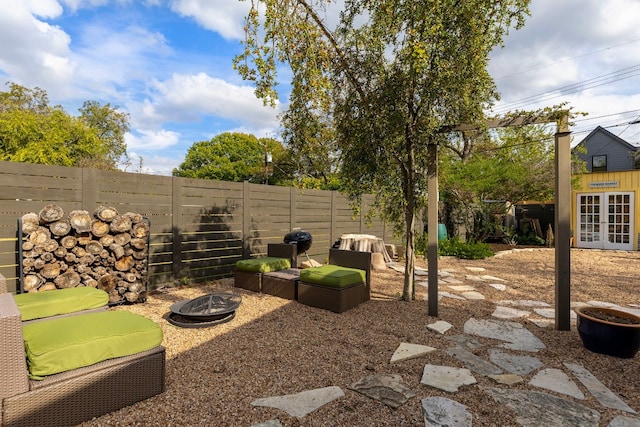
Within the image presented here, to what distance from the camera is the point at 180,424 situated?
1.86m

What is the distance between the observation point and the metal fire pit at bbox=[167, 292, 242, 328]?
3.55 meters

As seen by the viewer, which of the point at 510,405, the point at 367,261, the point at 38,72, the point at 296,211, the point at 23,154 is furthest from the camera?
the point at 38,72

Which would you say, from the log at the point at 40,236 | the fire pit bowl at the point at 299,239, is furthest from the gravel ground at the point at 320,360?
the fire pit bowl at the point at 299,239

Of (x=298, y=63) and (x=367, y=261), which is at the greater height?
(x=298, y=63)

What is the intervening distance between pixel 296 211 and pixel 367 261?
301 cm

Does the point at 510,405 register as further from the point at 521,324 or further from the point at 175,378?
the point at 175,378

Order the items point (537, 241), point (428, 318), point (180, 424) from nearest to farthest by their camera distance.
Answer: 1. point (180, 424)
2. point (428, 318)
3. point (537, 241)

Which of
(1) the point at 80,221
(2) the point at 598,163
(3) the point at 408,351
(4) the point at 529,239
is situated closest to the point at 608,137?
(2) the point at 598,163

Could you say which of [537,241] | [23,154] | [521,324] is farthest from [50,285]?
[537,241]

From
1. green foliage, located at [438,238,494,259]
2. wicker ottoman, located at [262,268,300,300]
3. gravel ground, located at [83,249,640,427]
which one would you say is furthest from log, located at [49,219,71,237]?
green foliage, located at [438,238,494,259]

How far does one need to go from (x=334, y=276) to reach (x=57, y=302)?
2.82 metres

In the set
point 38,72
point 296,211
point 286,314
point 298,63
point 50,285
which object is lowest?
point 286,314

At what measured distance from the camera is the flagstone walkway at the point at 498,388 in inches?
76.4

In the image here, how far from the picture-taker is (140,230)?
449cm
